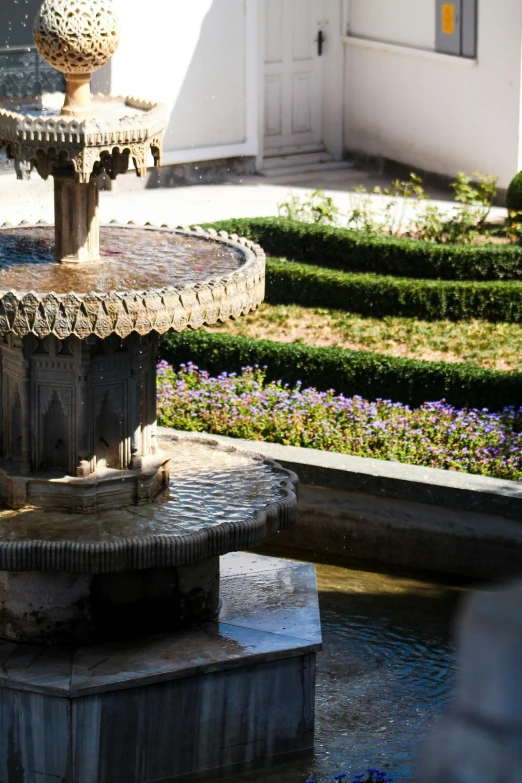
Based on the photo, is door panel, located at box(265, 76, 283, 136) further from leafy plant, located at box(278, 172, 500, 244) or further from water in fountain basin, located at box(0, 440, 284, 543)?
water in fountain basin, located at box(0, 440, 284, 543)

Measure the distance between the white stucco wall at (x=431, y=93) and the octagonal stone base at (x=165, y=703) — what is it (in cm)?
1054

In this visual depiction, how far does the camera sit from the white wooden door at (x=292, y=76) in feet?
54.0

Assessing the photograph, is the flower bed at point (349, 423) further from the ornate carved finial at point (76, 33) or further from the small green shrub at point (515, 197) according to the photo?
the small green shrub at point (515, 197)

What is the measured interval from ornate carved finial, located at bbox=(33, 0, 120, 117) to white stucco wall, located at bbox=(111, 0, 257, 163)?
10105 mm

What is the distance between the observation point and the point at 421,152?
53.1ft

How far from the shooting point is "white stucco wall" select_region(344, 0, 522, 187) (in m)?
14.9

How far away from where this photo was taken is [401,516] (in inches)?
290

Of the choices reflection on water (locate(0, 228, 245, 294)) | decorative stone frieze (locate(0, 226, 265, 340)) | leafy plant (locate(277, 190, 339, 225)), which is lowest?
leafy plant (locate(277, 190, 339, 225))

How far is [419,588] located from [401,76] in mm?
10397

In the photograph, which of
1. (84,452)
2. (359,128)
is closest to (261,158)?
(359,128)

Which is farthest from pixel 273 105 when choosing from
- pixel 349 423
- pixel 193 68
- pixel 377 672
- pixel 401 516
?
pixel 377 672

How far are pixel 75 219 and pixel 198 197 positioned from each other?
9.60 meters

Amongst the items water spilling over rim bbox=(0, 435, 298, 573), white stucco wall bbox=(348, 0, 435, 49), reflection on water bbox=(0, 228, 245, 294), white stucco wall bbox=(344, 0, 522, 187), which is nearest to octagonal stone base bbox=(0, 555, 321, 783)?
water spilling over rim bbox=(0, 435, 298, 573)

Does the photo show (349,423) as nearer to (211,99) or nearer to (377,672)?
(377,672)
